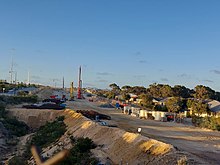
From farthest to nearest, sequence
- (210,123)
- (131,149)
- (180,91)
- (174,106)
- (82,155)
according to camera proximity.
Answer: (180,91) < (174,106) < (210,123) < (82,155) < (131,149)

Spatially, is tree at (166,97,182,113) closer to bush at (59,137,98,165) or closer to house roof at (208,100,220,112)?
house roof at (208,100,220,112)

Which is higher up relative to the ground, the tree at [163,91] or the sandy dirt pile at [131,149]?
the tree at [163,91]

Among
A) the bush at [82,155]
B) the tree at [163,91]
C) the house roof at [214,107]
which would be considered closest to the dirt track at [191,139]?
the bush at [82,155]

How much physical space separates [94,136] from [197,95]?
66.9 metres

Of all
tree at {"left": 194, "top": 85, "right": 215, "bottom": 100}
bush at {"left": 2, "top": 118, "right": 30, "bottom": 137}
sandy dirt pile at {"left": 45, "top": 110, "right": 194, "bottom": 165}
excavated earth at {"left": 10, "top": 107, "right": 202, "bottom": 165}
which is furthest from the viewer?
tree at {"left": 194, "top": 85, "right": 215, "bottom": 100}

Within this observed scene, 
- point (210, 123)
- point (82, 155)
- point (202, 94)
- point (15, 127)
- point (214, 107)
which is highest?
point (202, 94)

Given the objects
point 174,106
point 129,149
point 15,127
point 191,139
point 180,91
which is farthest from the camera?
point 180,91

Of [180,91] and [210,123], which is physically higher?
[180,91]

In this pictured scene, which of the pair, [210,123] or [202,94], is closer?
[210,123]

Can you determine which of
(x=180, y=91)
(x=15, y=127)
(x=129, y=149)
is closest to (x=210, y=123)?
(x=129, y=149)

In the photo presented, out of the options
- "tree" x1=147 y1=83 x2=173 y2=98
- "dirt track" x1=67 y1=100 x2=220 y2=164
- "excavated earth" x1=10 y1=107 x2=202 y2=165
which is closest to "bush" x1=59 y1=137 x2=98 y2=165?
→ "excavated earth" x1=10 y1=107 x2=202 y2=165

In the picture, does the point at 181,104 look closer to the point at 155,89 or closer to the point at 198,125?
the point at 198,125

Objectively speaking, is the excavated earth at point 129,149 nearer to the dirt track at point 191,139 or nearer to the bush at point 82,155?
the bush at point 82,155

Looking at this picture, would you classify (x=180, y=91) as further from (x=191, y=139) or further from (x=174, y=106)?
(x=191, y=139)
